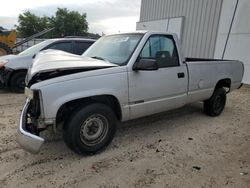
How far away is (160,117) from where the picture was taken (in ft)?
18.6

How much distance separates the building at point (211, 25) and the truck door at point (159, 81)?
7.32 m

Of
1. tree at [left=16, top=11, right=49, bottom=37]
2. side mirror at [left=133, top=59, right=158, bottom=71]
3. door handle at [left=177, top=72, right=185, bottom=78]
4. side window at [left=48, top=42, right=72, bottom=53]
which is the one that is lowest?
tree at [left=16, top=11, right=49, bottom=37]

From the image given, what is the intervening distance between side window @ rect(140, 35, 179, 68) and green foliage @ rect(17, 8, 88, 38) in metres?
43.0

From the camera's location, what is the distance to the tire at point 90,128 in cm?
348

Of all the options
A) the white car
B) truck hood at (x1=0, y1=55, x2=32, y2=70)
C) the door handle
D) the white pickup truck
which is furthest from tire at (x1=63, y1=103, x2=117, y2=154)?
truck hood at (x1=0, y1=55, x2=32, y2=70)

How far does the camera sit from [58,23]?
4688cm

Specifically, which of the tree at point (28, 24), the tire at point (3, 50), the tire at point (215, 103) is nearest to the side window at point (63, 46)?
the tire at point (215, 103)

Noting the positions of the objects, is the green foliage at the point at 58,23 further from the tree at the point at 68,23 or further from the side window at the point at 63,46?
the side window at the point at 63,46

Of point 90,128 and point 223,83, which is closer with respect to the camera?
point 90,128

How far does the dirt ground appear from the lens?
3.18 meters

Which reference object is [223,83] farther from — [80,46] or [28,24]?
[28,24]

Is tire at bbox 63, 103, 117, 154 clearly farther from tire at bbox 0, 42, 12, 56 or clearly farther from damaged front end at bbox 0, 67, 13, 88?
tire at bbox 0, 42, 12, 56

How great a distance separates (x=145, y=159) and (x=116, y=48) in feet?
6.45

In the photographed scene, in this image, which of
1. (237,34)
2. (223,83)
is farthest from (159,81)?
(237,34)
